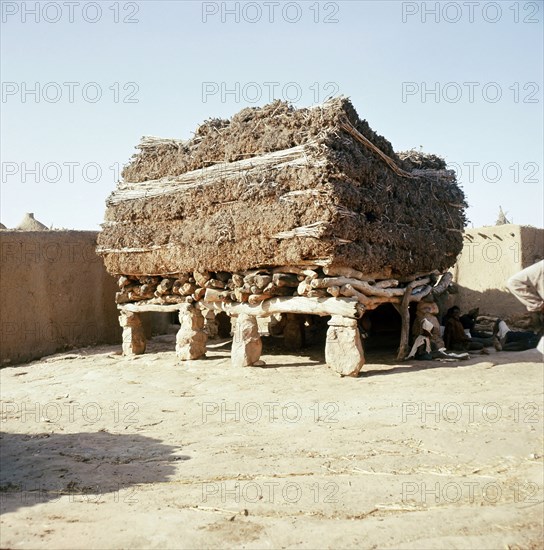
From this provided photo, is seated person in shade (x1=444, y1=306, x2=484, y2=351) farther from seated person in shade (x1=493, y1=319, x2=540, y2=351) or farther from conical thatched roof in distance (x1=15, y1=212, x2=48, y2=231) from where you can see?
conical thatched roof in distance (x1=15, y1=212, x2=48, y2=231)

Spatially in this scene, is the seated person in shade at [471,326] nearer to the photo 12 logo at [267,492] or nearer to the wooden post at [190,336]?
the wooden post at [190,336]

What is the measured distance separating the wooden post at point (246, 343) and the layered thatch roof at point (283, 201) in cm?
91

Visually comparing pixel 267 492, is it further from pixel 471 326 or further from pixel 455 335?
pixel 471 326

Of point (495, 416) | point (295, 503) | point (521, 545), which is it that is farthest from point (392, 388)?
point (521, 545)

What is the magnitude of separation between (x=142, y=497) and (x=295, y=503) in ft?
3.62

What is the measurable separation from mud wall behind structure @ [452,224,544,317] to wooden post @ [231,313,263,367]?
6.38m

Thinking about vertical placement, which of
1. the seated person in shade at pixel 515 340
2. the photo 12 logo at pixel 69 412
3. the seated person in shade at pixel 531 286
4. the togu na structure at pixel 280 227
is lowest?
the photo 12 logo at pixel 69 412

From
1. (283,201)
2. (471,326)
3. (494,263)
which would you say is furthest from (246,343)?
(494,263)

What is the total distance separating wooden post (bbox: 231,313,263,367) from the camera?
929 cm

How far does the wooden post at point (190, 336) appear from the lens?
10.4 meters

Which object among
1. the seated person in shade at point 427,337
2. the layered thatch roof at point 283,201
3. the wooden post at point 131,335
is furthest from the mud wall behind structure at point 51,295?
the seated person in shade at point 427,337

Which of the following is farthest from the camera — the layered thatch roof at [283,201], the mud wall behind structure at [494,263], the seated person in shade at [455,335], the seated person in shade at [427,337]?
the mud wall behind structure at [494,263]

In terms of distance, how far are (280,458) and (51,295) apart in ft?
27.0

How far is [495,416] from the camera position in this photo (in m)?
6.04
